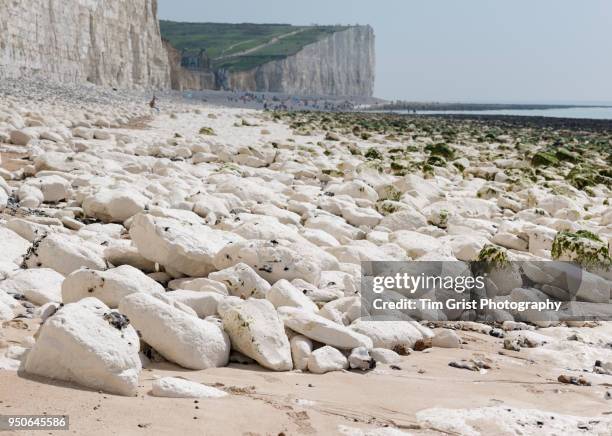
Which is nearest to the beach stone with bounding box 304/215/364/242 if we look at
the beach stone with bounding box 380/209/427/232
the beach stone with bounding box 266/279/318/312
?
the beach stone with bounding box 380/209/427/232

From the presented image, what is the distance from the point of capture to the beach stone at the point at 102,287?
3455mm

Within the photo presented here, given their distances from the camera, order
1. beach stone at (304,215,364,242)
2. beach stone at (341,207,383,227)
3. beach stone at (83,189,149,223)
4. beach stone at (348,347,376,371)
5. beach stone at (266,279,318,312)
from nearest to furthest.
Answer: beach stone at (348,347,376,371)
beach stone at (266,279,318,312)
beach stone at (83,189,149,223)
beach stone at (304,215,364,242)
beach stone at (341,207,383,227)

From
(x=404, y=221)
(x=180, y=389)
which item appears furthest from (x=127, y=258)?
(x=404, y=221)

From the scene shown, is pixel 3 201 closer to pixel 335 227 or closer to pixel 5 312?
pixel 5 312

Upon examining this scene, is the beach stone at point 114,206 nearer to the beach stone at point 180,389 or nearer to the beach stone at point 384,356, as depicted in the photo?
the beach stone at point 384,356

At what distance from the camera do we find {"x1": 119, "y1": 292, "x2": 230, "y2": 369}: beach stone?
305cm

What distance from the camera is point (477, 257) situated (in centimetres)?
532

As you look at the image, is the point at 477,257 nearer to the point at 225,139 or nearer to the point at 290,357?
the point at 290,357

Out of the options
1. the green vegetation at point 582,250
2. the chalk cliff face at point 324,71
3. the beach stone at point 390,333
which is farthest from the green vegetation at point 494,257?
the chalk cliff face at point 324,71

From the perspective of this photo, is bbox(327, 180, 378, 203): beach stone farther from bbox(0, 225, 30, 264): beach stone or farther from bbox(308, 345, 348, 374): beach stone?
bbox(308, 345, 348, 374): beach stone

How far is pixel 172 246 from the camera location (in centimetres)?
433

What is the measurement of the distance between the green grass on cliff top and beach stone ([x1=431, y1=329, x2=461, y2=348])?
299ft

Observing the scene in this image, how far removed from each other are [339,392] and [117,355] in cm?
97

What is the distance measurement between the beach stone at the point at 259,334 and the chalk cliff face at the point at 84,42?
982 inches
